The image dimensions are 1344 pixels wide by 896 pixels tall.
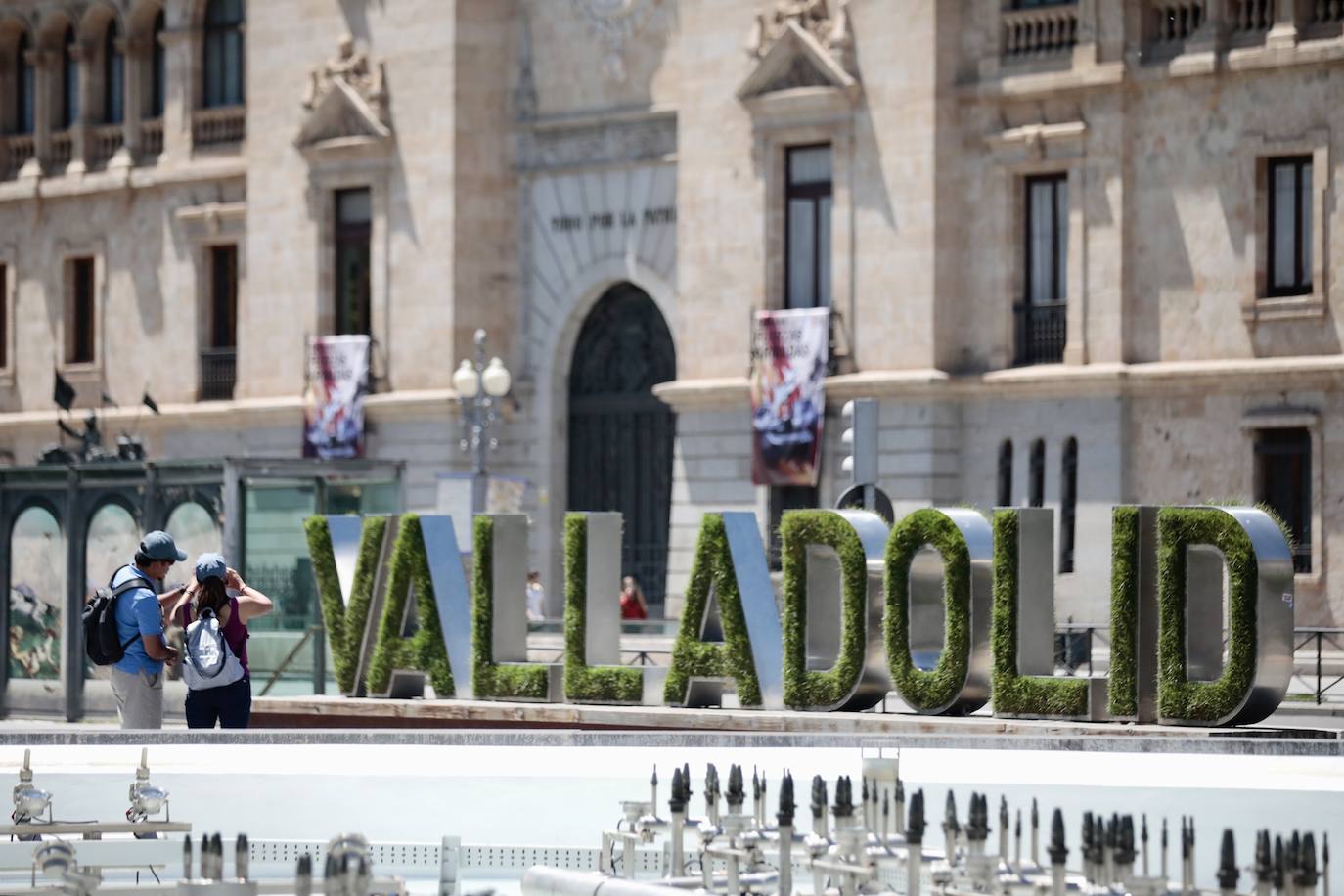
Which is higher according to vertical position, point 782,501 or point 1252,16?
point 1252,16

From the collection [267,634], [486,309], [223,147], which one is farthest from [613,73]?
[267,634]

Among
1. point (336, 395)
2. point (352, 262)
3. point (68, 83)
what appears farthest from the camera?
point (68, 83)

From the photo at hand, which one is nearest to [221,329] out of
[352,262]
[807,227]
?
[352,262]

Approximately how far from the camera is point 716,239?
3828 centimetres

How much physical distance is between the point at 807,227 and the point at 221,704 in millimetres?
21948

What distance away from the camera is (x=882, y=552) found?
70.5 feet

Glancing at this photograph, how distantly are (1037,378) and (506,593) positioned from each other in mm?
13906

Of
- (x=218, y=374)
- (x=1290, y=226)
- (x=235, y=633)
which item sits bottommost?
(x=235, y=633)

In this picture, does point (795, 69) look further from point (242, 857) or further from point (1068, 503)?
point (242, 857)

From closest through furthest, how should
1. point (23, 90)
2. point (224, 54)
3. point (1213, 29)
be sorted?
point (1213, 29) < point (224, 54) < point (23, 90)

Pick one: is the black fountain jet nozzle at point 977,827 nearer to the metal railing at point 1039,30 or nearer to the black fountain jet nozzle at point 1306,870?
the black fountain jet nozzle at point 1306,870

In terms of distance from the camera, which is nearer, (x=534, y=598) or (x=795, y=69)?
(x=534, y=598)

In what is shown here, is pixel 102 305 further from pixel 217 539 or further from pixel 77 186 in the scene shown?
pixel 217 539

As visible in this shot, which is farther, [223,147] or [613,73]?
[223,147]
